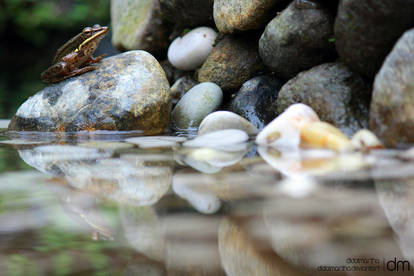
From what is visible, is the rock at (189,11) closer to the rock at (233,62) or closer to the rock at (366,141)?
the rock at (233,62)

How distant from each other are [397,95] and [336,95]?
30.3 inches

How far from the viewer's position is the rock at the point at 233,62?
4461 millimetres

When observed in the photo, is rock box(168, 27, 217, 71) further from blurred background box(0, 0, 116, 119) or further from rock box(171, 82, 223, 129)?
blurred background box(0, 0, 116, 119)

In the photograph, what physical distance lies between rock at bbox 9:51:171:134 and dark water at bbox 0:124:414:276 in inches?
51.6

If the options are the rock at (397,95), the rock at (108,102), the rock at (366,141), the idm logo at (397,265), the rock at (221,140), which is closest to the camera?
the idm logo at (397,265)

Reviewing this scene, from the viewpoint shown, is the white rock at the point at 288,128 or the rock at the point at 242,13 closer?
the white rock at the point at 288,128

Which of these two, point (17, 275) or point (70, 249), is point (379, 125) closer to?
point (70, 249)

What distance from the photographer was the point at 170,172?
2439mm

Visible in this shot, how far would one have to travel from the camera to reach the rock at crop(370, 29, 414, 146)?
2.42 m

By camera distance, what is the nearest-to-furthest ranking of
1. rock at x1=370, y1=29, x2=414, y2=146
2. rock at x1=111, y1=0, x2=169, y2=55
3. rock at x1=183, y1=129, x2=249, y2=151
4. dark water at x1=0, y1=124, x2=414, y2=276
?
dark water at x1=0, y1=124, x2=414, y2=276
rock at x1=370, y1=29, x2=414, y2=146
rock at x1=183, y1=129, x2=249, y2=151
rock at x1=111, y1=0, x2=169, y2=55

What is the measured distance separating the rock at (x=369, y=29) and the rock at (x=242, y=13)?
0.98 m

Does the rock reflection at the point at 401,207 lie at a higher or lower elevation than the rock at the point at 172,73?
higher

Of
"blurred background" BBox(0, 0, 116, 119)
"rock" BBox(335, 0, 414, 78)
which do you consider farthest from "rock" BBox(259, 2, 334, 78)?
"blurred background" BBox(0, 0, 116, 119)

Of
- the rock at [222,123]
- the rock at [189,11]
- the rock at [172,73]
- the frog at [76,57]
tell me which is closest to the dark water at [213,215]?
the rock at [222,123]
